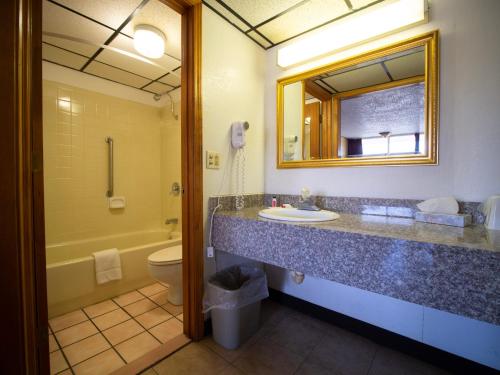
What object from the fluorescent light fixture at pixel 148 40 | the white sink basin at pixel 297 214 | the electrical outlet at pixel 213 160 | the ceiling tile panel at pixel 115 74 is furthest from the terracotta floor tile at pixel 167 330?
the ceiling tile panel at pixel 115 74

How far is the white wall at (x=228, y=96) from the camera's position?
1.37m

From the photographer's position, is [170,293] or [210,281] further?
[170,293]

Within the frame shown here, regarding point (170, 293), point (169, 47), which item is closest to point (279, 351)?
point (170, 293)

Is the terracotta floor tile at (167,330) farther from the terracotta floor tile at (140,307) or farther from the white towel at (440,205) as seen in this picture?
the white towel at (440,205)

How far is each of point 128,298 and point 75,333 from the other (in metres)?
0.47

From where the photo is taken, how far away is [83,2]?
1300mm

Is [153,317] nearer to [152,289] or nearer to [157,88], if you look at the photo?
[152,289]

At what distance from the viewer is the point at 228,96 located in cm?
150

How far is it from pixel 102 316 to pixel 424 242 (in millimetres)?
2087

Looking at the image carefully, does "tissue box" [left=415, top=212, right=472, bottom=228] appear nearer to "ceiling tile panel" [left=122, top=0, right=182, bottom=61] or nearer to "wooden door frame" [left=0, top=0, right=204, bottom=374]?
"wooden door frame" [left=0, top=0, right=204, bottom=374]

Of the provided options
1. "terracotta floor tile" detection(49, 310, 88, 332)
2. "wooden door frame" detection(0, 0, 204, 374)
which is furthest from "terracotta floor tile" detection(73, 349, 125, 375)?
"terracotta floor tile" detection(49, 310, 88, 332)

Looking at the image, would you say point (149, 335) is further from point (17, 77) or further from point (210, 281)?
point (17, 77)

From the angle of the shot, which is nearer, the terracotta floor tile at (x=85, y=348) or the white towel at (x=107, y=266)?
the terracotta floor tile at (x=85, y=348)

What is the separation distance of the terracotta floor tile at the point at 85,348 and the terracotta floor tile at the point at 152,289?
22.8 inches
